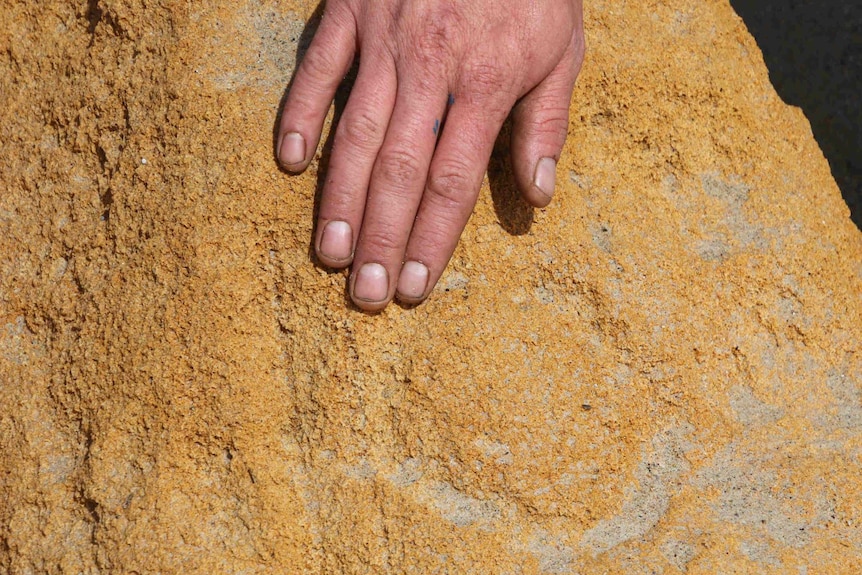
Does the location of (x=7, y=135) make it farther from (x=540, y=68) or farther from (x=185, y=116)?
(x=540, y=68)

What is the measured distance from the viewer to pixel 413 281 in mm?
1373

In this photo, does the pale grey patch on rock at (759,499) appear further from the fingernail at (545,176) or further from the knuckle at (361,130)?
the knuckle at (361,130)

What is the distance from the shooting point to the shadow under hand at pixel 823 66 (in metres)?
2.55

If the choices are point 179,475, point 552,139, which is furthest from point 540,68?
point 179,475

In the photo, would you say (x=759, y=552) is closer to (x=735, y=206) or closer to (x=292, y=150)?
(x=735, y=206)

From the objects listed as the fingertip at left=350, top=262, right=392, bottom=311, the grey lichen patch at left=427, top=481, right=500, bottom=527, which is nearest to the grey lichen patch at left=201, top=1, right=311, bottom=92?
the fingertip at left=350, top=262, right=392, bottom=311

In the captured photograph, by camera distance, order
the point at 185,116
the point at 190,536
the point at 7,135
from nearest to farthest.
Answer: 1. the point at 190,536
2. the point at 185,116
3. the point at 7,135

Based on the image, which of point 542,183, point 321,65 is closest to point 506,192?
point 542,183

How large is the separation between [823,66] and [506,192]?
1658 millimetres

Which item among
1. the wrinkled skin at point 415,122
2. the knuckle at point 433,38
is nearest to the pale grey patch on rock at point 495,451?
the wrinkled skin at point 415,122

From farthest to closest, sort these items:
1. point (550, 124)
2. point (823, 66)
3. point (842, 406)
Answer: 1. point (823, 66)
2. point (842, 406)
3. point (550, 124)

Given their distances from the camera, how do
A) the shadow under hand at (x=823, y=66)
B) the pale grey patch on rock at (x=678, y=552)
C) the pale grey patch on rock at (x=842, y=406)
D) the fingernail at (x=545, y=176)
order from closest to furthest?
the pale grey patch on rock at (x=678, y=552), the fingernail at (x=545, y=176), the pale grey patch on rock at (x=842, y=406), the shadow under hand at (x=823, y=66)

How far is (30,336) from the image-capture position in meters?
1.48

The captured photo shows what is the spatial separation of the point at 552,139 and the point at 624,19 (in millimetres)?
402
